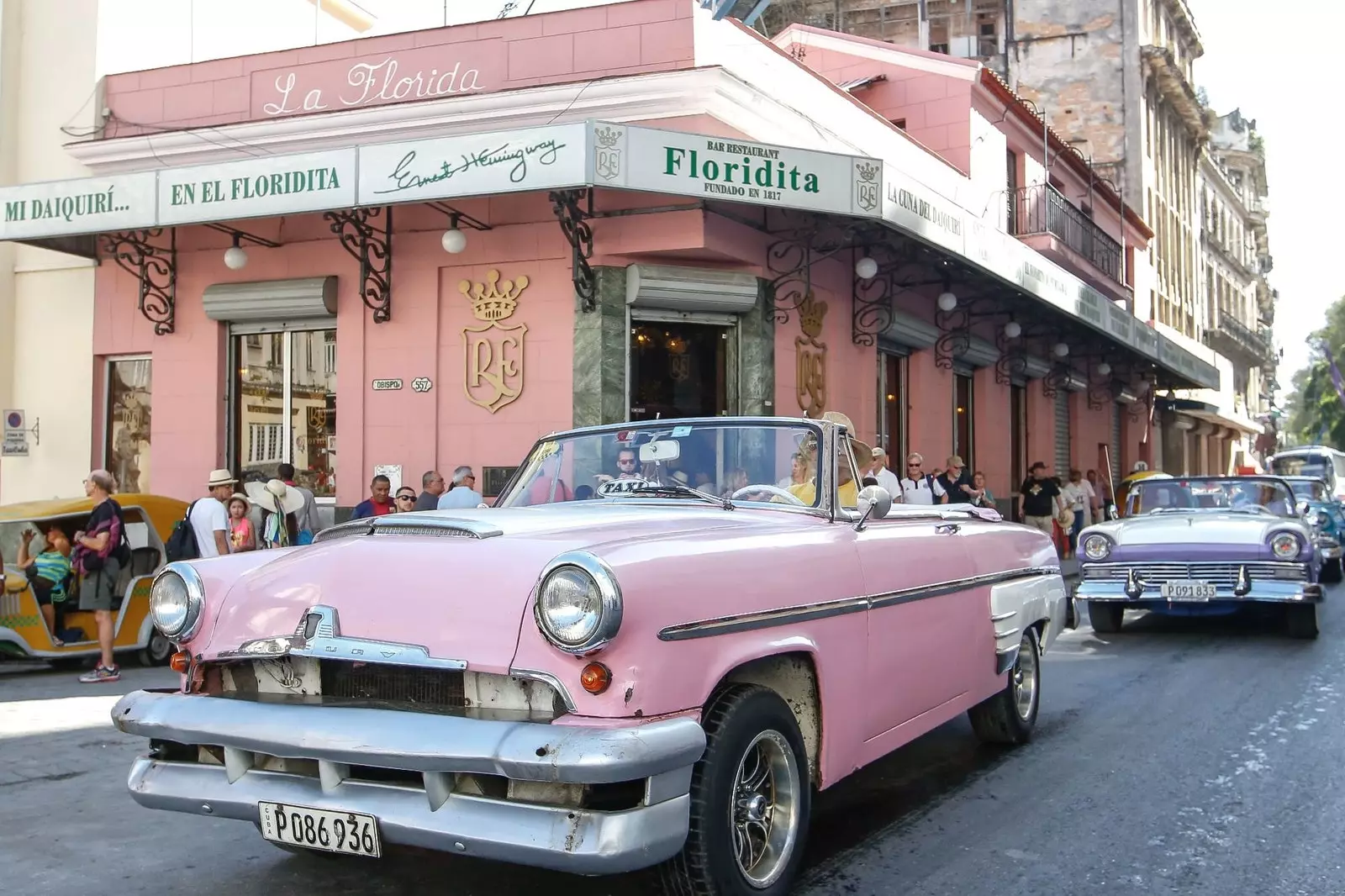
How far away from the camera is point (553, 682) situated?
2.98m

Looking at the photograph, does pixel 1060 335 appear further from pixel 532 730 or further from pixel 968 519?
pixel 532 730

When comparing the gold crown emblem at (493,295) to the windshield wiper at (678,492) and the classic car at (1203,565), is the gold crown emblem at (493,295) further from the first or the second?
the windshield wiper at (678,492)

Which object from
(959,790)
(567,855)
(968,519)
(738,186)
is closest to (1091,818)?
(959,790)

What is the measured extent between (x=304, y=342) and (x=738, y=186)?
18.8ft

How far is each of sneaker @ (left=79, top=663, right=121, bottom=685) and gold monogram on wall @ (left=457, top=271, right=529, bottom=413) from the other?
4.61 meters

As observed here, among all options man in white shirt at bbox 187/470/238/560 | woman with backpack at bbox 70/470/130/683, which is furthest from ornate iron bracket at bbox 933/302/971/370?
woman with backpack at bbox 70/470/130/683

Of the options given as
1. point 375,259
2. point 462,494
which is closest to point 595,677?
point 462,494

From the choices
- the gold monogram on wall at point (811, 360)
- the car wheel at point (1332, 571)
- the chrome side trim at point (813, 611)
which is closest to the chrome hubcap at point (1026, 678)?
the chrome side trim at point (813, 611)

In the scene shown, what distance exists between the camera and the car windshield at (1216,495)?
35.2ft

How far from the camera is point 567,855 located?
110 inches

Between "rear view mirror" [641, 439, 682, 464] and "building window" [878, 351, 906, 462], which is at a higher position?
"building window" [878, 351, 906, 462]

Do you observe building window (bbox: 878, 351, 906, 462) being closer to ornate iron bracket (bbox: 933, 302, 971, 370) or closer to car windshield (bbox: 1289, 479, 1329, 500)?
ornate iron bracket (bbox: 933, 302, 971, 370)

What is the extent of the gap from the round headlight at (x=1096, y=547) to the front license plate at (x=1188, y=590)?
551mm

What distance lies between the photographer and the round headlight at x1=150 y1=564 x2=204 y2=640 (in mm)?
3596
